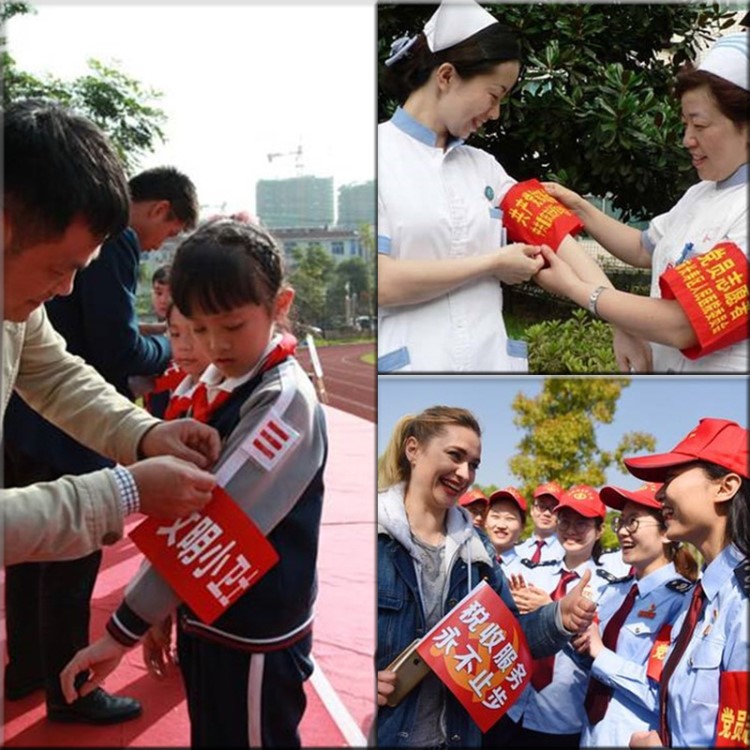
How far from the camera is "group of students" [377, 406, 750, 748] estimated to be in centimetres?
221

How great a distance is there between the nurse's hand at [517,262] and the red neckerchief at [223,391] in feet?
1.55

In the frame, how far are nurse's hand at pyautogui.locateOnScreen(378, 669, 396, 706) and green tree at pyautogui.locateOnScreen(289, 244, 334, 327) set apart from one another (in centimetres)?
81

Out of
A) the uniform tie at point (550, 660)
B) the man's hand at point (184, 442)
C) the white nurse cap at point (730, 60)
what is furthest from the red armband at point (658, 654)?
the white nurse cap at point (730, 60)

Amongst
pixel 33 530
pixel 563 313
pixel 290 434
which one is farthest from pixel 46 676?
pixel 563 313

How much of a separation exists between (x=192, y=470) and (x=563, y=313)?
86cm

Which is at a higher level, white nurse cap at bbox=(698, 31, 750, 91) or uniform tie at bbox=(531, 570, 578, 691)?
white nurse cap at bbox=(698, 31, 750, 91)

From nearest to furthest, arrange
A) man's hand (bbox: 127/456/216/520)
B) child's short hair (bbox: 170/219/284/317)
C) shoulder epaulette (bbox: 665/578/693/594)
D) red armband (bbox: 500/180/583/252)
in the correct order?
man's hand (bbox: 127/456/216/520) < child's short hair (bbox: 170/219/284/317) < red armband (bbox: 500/180/583/252) < shoulder epaulette (bbox: 665/578/693/594)

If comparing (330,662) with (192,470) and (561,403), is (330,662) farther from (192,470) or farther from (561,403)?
(561,403)

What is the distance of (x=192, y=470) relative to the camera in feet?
6.48

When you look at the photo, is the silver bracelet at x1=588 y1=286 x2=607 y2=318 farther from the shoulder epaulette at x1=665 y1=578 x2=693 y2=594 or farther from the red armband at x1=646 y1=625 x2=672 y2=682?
the red armband at x1=646 y1=625 x2=672 y2=682

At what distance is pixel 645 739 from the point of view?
2219mm

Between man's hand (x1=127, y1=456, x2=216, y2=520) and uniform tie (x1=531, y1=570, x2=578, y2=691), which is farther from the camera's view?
uniform tie (x1=531, y1=570, x2=578, y2=691)

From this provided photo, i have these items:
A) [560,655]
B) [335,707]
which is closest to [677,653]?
[560,655]

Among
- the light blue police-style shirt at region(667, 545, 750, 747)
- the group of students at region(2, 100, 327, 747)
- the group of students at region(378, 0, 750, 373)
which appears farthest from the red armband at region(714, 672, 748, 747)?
the group of students at region(2, 100, 327, 747)
